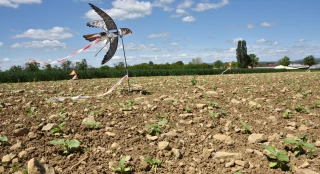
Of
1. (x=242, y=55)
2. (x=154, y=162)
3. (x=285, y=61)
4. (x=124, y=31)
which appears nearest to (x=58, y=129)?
(x=154, y=162)

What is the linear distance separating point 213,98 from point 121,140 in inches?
106

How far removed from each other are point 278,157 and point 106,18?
432 centimetres

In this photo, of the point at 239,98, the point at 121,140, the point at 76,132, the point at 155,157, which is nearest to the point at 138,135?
the point at 121,140

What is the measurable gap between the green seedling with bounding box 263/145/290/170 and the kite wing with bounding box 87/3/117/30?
4144 millimetres

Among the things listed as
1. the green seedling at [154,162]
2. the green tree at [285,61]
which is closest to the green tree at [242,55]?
the green tree at [285,61]

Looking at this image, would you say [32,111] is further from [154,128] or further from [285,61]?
[285,61]

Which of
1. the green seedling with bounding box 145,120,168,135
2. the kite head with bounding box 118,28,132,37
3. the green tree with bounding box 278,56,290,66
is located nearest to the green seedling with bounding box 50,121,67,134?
the green seedling with bounding box 145,120,168,135

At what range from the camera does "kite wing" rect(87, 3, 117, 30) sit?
5375mm

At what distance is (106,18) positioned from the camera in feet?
18.2

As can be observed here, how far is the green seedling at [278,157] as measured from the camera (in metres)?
2.53

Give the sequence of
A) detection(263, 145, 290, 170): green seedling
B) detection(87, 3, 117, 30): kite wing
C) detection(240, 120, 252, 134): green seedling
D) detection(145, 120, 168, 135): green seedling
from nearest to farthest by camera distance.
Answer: detection(263, 145, 290, 170): green seedling
detection(145, 120, 168, 135): green seedling
detection(240, 120, 252, 134): green seedling
detection(87, 3, 117, 30): kite wing

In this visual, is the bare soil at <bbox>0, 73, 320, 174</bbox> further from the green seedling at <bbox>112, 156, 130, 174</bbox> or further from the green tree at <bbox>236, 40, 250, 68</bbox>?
the green tree at <bbox>236, 40, 250, 68</bbox>

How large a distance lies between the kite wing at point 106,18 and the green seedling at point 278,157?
13.6 feet

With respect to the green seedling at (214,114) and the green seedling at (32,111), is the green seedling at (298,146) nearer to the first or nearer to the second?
the green seedling at (214,114)
